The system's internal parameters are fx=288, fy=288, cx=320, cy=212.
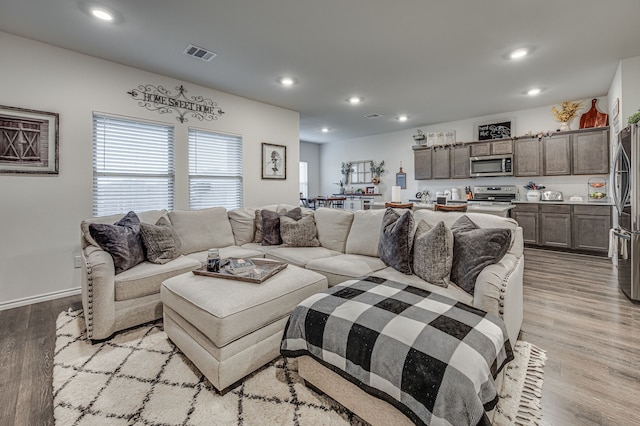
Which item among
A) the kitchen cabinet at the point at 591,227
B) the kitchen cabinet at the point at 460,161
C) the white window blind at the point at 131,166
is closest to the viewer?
the white window blind at the point at 131,166

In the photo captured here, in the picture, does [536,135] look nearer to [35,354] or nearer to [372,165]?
[372,165]

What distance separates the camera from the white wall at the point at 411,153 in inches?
217

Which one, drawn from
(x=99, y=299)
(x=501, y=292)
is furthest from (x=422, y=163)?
(x=99, y=299)

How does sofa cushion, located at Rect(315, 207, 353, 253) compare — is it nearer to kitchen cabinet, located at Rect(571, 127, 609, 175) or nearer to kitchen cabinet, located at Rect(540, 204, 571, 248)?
kitchen cabinet, located at Rect(540, 204, 571, 248)

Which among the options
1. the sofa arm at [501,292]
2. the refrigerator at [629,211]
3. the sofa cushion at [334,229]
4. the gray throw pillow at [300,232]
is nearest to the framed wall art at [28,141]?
the gray throw pillow at [300,232]

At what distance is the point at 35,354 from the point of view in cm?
209

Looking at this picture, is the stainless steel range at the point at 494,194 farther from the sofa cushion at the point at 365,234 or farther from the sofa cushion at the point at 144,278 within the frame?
the sofa cushion at the point at 144,278

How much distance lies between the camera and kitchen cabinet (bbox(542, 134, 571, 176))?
520cm

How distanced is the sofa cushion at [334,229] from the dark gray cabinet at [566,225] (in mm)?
4153

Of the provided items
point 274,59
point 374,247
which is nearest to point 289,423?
point 374,247

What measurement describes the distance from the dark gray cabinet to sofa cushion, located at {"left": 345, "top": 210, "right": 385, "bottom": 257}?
4.07 meters

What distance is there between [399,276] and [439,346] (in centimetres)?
110

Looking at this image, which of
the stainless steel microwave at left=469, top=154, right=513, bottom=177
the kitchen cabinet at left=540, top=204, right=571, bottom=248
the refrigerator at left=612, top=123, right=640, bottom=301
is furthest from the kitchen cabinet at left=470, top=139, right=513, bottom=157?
the refrigerator at left=612, top=123, right=640, bottom=301

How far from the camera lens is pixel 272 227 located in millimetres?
3621
